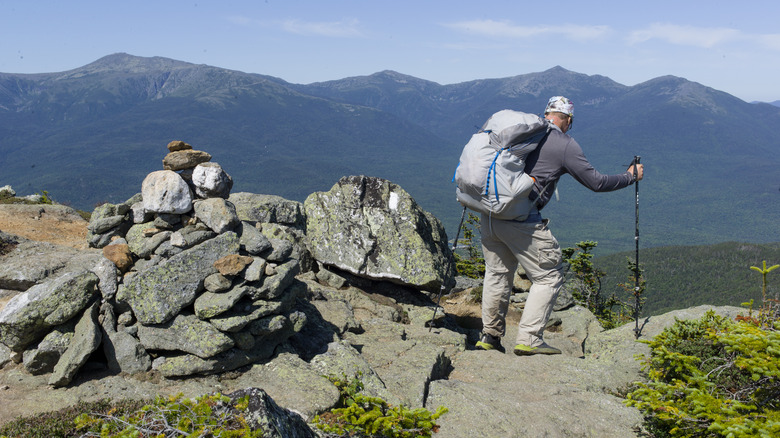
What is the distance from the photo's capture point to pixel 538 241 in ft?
29.1

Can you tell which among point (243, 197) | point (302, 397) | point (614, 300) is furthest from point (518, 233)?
point (614, 300)

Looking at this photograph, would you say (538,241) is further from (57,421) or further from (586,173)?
(57,421)

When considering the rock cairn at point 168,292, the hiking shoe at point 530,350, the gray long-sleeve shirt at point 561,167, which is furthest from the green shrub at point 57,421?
the gray long-sleeve shirt at point 561,167

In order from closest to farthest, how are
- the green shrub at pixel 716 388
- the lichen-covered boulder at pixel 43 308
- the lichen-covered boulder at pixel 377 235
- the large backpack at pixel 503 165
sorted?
1. the green shrub at pixel 716 388
2. the lichen-covered boulder at pixel 43 308
3. the large backpack at pixel 503 165
4. the lichen-covered boulder at pixel 377 235

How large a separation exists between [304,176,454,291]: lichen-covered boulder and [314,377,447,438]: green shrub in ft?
21.2

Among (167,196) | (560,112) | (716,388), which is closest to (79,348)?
(167,196)

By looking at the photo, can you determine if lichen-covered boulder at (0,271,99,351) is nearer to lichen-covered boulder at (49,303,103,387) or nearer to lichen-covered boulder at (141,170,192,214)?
lichen-covered boulder at (49,303,103,387)

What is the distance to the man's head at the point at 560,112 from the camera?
360 inches

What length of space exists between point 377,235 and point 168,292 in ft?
21.3

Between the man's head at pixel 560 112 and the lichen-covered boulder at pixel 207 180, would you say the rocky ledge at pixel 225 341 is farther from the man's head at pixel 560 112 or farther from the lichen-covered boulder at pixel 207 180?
the man's head at pixel 560 112

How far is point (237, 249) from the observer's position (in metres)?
8.96

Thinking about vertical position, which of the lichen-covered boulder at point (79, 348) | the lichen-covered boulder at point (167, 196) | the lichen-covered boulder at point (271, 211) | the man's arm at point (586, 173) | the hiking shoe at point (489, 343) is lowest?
the hiking shoe at point (489, 343)

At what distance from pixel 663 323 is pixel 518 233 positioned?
419cm

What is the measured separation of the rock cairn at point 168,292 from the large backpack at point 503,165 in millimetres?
3506
